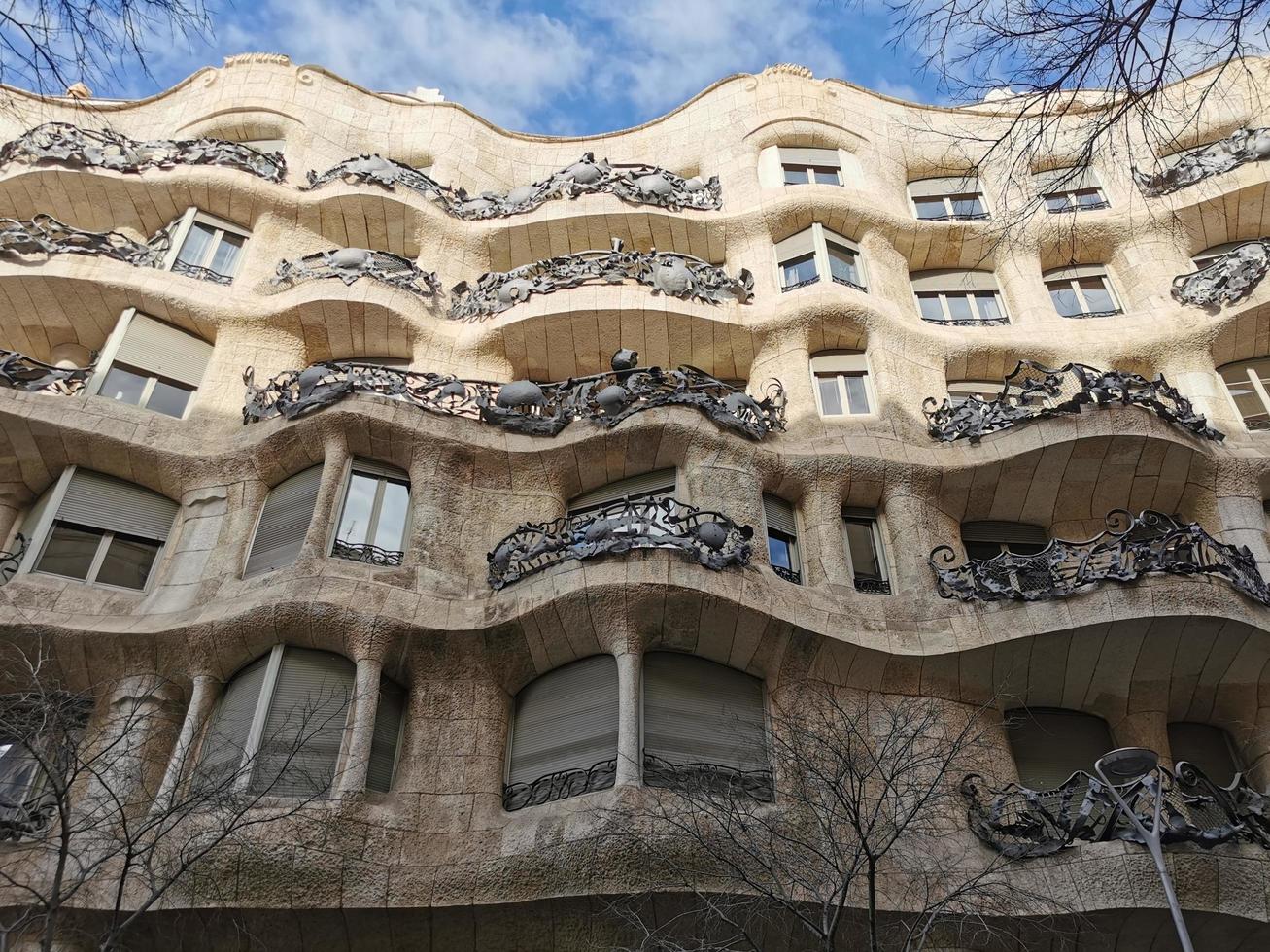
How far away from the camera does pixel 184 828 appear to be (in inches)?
408

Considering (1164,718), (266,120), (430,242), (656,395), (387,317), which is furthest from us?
(266,120)

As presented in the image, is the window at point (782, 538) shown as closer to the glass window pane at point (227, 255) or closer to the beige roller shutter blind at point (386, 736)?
the beige roller shutter blind at point (386, 736)

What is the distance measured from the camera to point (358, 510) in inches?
546

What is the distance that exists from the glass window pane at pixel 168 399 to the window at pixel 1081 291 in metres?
13.7

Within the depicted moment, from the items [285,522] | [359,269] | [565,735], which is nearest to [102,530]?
[285,522]

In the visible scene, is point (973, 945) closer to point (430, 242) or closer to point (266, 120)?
point (430, 242)

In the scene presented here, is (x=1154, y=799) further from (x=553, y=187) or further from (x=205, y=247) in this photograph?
(x=205, y=247)

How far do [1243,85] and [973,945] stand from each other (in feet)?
58.2

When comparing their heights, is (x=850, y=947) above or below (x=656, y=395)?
below

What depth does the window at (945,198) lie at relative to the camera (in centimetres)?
2005

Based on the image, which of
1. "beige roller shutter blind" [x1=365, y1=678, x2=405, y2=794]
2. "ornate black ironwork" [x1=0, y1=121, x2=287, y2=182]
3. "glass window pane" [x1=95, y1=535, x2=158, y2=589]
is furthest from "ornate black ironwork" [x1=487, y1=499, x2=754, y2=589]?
"ornate black ironwork" [x1=0, y1=121, x2=287, y2=182]

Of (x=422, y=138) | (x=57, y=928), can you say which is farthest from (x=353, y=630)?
(x=422, y=138)

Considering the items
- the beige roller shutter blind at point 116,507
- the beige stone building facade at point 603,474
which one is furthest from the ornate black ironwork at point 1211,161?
the beige roller shutter blind at point 116,507

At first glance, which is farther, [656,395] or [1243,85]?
[1243,85]
